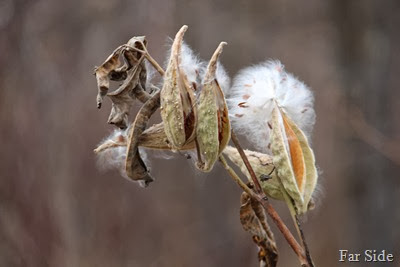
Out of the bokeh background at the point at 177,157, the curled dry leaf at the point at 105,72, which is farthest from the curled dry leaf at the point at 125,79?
the bokeh background at the point at 177,157

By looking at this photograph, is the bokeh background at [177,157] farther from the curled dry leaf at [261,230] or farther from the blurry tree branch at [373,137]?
the curled dry leaf at [261,230]

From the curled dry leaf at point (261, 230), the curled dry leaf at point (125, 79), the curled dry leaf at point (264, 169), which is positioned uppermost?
A: the curled dry leaf at point (125, 79)

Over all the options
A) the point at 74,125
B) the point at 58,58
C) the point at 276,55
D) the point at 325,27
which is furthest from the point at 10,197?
the point at 325,27

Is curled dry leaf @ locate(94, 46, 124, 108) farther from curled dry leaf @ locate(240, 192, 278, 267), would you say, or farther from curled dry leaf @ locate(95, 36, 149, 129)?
curled dry leaf @ locate(240, 192, 278, 267)

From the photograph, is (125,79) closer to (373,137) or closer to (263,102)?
(263,102)

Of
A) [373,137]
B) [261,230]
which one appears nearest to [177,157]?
[373,137]

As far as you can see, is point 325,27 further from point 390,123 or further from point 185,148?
point 185,148

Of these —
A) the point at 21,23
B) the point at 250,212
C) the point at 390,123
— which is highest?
the point at 21,23

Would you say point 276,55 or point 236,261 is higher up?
point 276,55
